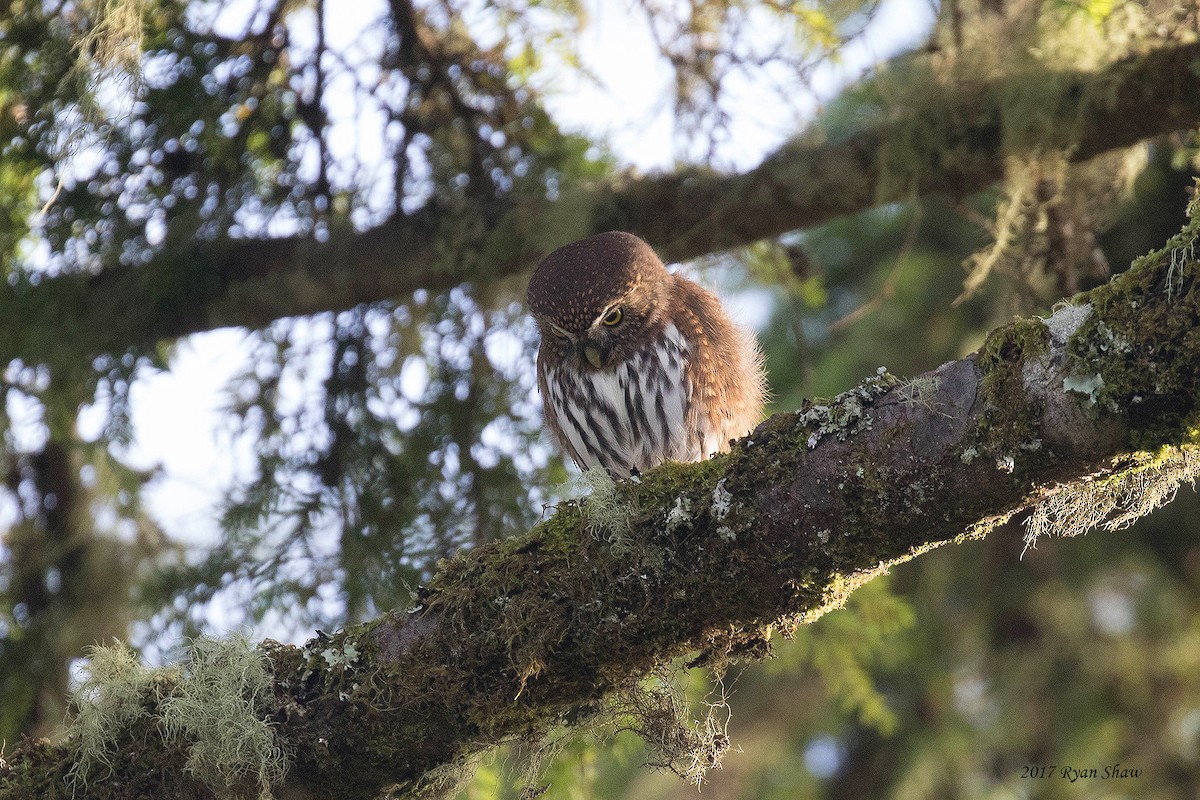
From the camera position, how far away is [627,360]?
13.4 ft

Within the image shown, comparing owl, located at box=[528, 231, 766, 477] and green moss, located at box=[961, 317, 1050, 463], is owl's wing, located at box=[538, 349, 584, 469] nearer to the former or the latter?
owl, located at box=[528, 231, 766, 477]

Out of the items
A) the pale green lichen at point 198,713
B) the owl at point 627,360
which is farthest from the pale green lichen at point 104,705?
the owl at point 627,360

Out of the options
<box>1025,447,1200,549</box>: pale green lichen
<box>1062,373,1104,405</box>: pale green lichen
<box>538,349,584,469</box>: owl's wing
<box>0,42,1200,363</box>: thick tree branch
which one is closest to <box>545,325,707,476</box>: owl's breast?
<box>538,349,584,469</box>: owl's wing

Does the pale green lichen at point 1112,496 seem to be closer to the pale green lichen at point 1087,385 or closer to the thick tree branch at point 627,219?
the pale green lichen at point 1087,385

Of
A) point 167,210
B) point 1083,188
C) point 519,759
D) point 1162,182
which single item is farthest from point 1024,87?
point 167,210

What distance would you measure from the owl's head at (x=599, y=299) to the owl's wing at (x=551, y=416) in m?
0.21

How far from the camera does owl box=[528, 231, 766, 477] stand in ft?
13.2

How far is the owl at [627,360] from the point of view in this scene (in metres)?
4.02

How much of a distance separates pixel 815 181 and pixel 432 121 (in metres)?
1.59

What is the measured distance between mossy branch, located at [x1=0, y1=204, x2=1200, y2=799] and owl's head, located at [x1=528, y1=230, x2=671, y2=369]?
→ 4.38ft

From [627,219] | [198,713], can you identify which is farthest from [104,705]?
[627,219]

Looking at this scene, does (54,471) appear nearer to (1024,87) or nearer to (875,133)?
(875,133)

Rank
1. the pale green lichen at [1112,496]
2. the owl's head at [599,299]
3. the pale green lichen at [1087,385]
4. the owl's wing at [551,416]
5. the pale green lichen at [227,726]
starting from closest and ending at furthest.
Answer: the pale green lichen at [1087,385], the pale green lichen at [1112,496], the pale green lichen at [227,726], the owl's head at [599,299], the owl's wing at [551,416]

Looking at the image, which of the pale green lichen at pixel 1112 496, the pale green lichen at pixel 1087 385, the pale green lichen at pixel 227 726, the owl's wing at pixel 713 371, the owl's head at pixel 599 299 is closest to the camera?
the pale green lichen at pixel 1087 385
